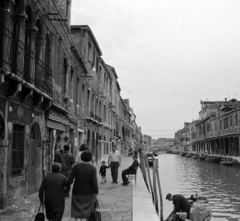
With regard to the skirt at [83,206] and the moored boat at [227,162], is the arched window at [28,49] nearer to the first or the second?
the skirt at [83,206]

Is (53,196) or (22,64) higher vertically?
(22,64)

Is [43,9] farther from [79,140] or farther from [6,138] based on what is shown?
[79,140]

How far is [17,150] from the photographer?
30.8ft

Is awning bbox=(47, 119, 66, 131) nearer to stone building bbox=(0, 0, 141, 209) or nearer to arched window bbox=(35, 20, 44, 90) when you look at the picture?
stone building bbox=(0, 0, 141, 209)

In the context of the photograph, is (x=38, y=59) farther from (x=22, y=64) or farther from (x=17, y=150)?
(x=17, y=150)

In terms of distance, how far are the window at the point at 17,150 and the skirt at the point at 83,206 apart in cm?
399

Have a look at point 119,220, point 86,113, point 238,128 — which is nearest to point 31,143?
point 119,220

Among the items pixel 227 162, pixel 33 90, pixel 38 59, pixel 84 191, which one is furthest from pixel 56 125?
pixel 227 162

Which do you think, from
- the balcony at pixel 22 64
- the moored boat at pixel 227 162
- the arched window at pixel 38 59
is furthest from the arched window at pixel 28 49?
the moored boat at pixel 227 162

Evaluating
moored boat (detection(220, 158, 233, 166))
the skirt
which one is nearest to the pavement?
the skirt

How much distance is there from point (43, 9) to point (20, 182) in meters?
6.21

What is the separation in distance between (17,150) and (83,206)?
4468 millimetres

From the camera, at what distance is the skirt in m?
5.65

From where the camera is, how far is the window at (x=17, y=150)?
9.16 metres
